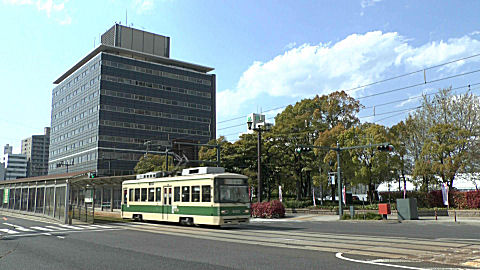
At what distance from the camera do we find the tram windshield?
2036 centimetres

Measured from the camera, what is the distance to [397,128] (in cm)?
4162

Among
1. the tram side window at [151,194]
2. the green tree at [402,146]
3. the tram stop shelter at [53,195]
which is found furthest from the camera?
the green tree at [402,146]

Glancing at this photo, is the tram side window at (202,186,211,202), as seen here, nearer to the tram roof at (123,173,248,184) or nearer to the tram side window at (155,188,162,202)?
the tram roof at (123,173,248,184)

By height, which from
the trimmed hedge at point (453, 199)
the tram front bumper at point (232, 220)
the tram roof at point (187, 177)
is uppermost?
the tram roof at point (187, 177)

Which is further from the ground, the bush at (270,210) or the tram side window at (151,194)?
the tram side window at (151,194)

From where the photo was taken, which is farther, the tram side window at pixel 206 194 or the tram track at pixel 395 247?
the tram side window at pixel 206 194

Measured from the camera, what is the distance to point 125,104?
3684 inches

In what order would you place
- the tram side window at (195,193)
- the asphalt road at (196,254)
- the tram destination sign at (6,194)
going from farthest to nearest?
the tram destination sign at (6,194) → the tram side window at (195,193) → the asphalt road at (196,254)

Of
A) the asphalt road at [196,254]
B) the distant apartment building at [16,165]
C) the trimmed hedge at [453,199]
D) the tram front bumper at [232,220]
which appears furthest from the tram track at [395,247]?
the distant apartment building at [16,165]

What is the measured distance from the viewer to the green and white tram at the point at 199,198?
20359 millimetres

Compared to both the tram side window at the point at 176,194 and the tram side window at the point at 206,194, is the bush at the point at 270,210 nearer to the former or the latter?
the tram side window at the point at 176,194

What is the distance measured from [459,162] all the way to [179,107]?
258 ft

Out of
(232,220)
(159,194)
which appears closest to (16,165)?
(159,194)

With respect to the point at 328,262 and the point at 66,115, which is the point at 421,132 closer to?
the point at 328,262
